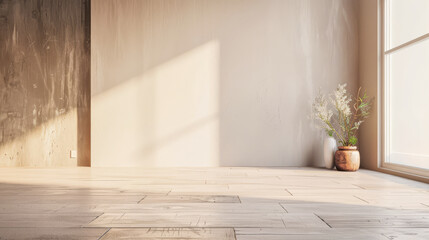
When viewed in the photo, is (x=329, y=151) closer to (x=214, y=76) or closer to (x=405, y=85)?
(x=405, y=85)

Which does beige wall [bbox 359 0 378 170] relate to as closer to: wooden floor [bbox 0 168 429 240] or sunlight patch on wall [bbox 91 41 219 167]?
wooden floor [bbox 0 168 429 240]

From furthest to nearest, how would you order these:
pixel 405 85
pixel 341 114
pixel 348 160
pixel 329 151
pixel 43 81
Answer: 1. pixel 43 81
2. pixel 341 114
3. pixel 329 151
4. pixel 348 160
5. pixel 405 85

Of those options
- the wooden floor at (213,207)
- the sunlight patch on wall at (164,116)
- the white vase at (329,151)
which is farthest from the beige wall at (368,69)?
the sunlight patch on wall at (164,116)

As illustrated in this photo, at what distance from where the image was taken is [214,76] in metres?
4.21

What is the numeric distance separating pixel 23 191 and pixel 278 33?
3.14 metres

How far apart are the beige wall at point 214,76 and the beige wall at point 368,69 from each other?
12cm

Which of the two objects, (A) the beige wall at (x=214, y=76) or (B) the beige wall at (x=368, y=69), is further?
(A) the beige wall at (x=214, y=76)

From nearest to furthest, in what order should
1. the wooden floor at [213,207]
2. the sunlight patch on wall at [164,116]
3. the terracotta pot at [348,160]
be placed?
1. the wooden floor at [213,207]
2. the terracotta pot at [348,160]
3. the sunlight patch on wall at [164,116]

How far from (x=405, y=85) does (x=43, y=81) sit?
4004 millimetres

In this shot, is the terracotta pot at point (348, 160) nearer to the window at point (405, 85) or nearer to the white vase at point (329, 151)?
the white vase at point (329, 151)

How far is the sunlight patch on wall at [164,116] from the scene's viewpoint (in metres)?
4.17

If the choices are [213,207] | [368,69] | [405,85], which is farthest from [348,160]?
[213,207]

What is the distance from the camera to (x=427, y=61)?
120 inches

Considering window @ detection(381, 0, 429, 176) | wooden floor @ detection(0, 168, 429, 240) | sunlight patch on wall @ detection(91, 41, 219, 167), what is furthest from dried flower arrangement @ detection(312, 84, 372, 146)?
sunlight patch on wall @ detection(91, 41, 219, 167)
